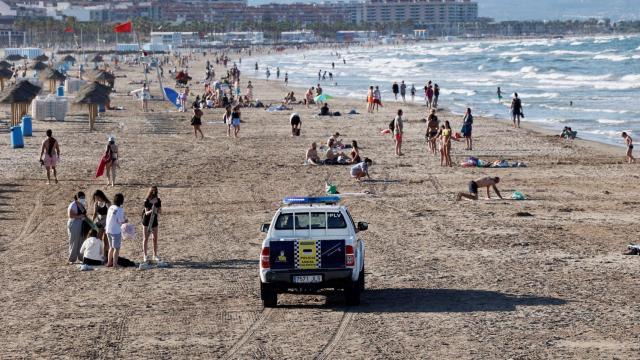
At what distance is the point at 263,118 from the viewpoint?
47125 millimetres

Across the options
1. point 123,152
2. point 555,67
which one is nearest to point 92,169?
point 123,152

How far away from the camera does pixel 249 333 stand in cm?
1278

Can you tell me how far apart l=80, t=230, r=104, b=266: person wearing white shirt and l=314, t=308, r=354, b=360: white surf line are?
467 cm

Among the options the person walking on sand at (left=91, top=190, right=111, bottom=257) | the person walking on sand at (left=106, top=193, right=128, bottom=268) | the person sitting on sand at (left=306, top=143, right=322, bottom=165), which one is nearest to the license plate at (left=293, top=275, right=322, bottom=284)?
the person walking on sand at (left=106, top=193, right=128, bottom=268)

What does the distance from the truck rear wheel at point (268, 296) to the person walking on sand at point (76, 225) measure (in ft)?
13.6

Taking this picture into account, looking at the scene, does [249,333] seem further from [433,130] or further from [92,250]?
[433,130]

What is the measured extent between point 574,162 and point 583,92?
3826 centimetres

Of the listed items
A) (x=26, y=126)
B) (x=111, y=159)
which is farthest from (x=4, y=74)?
(x=111, y=159)

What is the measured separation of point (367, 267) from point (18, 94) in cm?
2454

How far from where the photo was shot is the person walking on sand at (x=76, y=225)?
16.8 metres

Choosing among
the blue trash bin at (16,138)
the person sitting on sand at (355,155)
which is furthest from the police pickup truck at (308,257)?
the blue trash bin at (16,138)

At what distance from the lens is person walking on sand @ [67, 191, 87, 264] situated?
55.2 feet

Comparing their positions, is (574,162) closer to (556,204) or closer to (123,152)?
(556,204)

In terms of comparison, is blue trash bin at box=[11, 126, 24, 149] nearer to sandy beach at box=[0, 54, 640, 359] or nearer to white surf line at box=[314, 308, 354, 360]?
sandy beach at box=[0, 54, 640, 359]
